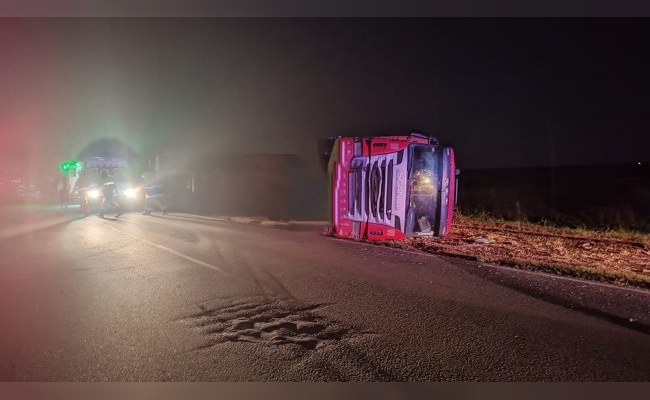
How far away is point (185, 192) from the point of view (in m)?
27.7

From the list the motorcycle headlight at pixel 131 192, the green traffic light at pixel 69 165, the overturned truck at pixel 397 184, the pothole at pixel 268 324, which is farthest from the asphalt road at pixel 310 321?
the green traffic light at pixel 69 165

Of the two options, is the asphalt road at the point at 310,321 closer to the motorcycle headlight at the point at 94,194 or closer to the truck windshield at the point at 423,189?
the truck windshield at the point at 423,189

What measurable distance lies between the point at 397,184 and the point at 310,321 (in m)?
5.66

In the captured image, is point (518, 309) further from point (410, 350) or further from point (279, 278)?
point (279, 278)

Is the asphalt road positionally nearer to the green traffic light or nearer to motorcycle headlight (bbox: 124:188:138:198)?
motorcycle headlight (bbox: 124:188:138:198)

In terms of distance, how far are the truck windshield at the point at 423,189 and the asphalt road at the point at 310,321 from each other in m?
1.82

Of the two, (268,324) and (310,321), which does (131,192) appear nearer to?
(268,324)


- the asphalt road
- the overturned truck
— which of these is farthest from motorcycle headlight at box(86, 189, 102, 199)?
the overturned truck

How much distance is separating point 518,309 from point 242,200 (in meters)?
20.2

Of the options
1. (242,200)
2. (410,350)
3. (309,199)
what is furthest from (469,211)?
(410,350)

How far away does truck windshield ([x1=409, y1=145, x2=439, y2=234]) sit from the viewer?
10164mm

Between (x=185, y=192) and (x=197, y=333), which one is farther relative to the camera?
(x=185, y=192)

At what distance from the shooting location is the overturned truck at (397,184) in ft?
32.8

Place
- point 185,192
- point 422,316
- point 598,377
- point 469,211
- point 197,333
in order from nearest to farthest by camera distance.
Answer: point 598,377, point 197,333, point 422,316, point 469,211, point 185,192
